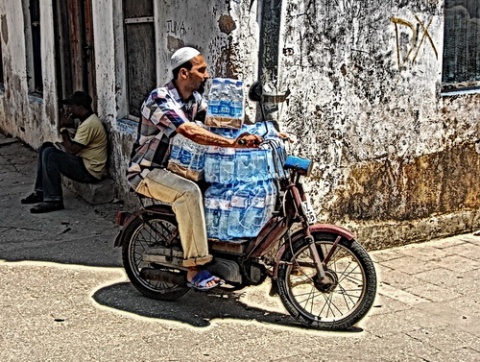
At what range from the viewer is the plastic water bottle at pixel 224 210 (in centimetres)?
475

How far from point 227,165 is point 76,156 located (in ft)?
11.2

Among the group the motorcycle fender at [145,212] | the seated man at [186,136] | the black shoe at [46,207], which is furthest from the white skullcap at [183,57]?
the black shoe at [46,207]

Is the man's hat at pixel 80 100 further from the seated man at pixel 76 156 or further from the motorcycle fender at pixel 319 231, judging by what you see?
the motorcycle fender at pixel 319 231

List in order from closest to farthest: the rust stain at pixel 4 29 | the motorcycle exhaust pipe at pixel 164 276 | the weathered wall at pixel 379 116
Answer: the motorcycle exhaust pipe at pixel 164 276 → the weathered wall at pixel 379 116 → the rust stain at pixel 4 29

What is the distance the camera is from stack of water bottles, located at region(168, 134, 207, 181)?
4.81 meters

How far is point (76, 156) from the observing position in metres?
7.72

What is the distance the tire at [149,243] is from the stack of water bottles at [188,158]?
39 centimetres

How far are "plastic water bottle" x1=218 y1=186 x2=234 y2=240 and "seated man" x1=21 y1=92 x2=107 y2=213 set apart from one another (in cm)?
323

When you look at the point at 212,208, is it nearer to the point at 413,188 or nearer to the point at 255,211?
the point at 255,211

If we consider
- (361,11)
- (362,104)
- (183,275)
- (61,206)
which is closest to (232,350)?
(183,275)

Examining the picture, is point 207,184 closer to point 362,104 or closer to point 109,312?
point 109,312

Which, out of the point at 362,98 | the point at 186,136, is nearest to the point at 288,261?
the point at 186,136

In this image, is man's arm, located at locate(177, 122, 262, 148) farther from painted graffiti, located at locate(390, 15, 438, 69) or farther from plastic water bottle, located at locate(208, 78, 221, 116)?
painted graffiti, located at locate(390, 15, 438, 69)

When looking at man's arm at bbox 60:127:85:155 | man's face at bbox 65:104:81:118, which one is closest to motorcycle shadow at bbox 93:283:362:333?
man's arm at bbox 60:127:85:155
